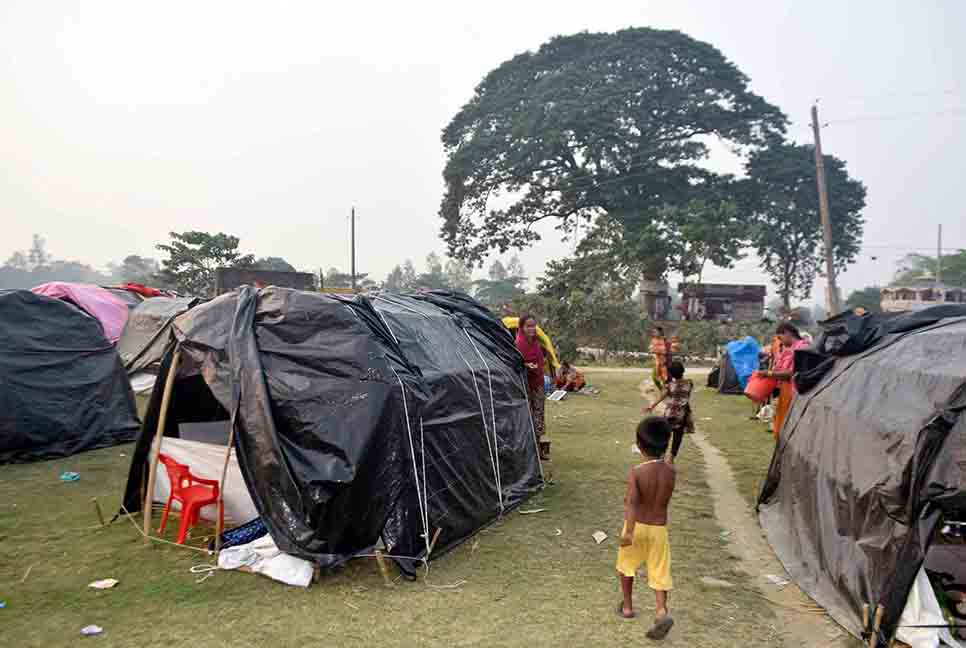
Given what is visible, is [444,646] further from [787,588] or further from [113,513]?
[113,513]

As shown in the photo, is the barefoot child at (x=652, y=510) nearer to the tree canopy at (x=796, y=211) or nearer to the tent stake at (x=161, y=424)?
the tent stake at (x=161, y=424)

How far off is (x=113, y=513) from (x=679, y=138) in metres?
35.9

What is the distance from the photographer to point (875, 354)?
6.02 meters

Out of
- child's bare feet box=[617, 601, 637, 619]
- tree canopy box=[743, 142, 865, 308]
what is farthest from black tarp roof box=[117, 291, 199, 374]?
tree canopy box=[743, 142, 865, 308]

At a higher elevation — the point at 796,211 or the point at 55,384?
the point at 796,211

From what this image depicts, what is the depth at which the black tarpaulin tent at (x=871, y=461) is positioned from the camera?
4.17m

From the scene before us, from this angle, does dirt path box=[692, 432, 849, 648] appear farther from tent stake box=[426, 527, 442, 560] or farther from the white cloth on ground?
the white cloth on ground

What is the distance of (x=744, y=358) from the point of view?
1731 centimetres

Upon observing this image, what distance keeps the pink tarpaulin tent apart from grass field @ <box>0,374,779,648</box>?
954 centimetres

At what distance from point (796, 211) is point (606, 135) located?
1167 centimetres

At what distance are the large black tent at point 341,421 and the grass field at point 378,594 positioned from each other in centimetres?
36

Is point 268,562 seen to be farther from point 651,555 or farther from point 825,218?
point 825,218

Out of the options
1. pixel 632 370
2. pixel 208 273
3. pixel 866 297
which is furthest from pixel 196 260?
pixel 866 297

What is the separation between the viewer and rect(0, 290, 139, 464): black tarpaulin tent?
9.29 meters
